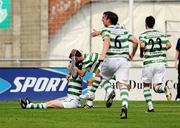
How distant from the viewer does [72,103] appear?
1877 cm

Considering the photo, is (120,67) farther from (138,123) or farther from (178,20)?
(178,20)

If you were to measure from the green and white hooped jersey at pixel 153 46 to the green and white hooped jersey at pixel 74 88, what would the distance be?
6.28 ft

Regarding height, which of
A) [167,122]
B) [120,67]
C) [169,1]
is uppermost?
[169,1]

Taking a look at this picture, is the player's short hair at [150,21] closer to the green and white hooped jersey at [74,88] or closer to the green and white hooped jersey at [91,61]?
the green and white hooped jersey at [74,88]

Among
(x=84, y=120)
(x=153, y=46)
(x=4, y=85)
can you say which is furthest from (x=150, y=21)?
(x=4, y=85)

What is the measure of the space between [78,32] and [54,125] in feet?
86.7

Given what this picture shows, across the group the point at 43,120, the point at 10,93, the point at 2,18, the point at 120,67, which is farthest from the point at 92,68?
the point at 2,18

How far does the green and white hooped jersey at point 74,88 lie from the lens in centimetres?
1881

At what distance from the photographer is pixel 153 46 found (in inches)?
701

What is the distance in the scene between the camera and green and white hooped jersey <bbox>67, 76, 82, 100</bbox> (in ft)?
61.7

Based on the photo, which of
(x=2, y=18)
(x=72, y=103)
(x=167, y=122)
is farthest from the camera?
(x=2, y=18)

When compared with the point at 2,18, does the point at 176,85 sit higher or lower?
lower

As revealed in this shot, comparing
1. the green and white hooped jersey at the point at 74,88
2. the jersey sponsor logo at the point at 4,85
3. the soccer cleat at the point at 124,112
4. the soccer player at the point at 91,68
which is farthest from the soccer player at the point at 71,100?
the jersey sponsor logo at the point at 4,85

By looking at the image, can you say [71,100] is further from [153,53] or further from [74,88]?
[153,53]
